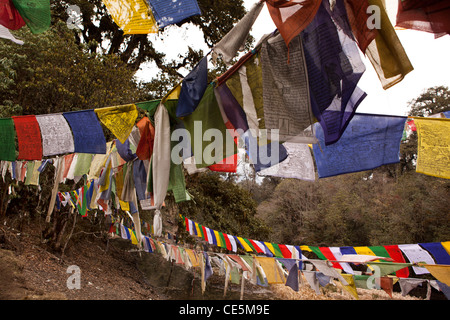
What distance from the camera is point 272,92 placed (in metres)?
2.39

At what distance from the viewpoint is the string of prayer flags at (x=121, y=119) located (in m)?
3.58

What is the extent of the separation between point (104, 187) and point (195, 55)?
28.6 feet

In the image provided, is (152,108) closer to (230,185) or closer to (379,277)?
(379,277)

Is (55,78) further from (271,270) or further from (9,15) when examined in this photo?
(271,270)

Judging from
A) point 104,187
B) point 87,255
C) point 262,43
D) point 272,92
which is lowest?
point 87,255

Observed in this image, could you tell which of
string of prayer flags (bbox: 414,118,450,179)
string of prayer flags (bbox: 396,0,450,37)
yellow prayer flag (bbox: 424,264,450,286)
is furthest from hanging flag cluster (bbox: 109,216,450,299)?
string of prayer flags (bbox: 396,0,450,37)

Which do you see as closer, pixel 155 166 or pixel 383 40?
pixel 383 40

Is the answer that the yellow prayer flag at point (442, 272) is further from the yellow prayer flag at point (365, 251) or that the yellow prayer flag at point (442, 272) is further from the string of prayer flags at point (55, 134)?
the string of prayer flags at point (55, 134)

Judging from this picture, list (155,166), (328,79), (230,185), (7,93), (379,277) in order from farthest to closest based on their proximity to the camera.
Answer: (230,185)
(7,93)
(379,277)
(155,166)
(328,79)

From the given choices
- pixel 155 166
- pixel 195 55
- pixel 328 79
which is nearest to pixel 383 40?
pixel 328 79

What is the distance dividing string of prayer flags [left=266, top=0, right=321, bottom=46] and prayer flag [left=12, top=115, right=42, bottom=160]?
11.7 ft

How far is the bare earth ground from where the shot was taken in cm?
731

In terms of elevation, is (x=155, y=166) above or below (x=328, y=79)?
below

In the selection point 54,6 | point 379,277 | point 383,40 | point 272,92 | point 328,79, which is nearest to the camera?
point 383,40
